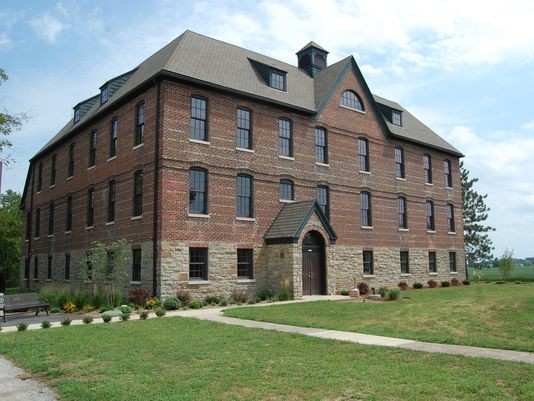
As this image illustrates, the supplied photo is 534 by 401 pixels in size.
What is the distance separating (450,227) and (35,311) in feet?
96.8

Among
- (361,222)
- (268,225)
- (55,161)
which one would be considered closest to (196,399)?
(268,225)

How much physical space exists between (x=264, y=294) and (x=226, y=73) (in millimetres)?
11387

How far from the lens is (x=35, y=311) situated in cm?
2195

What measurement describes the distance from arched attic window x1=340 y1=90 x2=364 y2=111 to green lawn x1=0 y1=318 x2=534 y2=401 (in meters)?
21.2

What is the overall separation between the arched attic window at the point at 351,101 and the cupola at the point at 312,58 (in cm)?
329

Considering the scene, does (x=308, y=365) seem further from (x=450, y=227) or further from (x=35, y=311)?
(x=450, y=227)

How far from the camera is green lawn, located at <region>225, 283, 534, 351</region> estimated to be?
459 inches

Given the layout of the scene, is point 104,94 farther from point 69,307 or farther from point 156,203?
point 69,307

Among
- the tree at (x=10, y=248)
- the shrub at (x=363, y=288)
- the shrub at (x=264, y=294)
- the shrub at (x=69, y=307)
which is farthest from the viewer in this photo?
the tree at (x=10, y=248)

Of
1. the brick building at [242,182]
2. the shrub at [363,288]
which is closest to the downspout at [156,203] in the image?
the brick building at [242,182]

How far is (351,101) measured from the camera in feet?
102

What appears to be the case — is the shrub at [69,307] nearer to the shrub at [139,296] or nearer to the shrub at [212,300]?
the shrub at [139,296]

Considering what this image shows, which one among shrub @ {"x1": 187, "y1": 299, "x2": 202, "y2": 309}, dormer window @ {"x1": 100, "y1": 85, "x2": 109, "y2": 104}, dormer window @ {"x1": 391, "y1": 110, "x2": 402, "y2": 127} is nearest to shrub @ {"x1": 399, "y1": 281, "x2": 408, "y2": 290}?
dormer window @ {"x1": 391, "y1": 110, "x2": 402, "y2": 127}

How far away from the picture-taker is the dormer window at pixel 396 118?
35.6m
